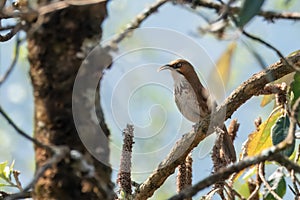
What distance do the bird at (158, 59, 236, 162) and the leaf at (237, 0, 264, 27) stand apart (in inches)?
56.1

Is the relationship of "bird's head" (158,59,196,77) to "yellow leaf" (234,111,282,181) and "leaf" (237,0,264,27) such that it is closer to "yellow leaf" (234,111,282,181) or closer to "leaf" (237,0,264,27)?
"yellow leaf" (234,111,282,181)

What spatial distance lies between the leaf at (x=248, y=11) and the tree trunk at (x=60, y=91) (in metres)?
0.20

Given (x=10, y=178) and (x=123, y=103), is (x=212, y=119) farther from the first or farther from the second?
(x=10, y=178)

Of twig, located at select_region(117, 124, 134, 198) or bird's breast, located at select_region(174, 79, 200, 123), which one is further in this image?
bird's breast, located at select_region(174, 79, 200, 123)

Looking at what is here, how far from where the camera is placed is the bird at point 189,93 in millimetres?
2576

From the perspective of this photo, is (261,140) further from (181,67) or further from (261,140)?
(181,67)

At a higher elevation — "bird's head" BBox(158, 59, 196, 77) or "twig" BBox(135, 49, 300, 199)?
"bird's head" BBox(158, 59, 196, 77)

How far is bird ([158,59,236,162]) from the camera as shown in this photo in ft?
8.45

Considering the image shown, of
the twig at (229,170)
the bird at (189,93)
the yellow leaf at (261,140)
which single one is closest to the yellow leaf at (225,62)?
the twig at (229,170)

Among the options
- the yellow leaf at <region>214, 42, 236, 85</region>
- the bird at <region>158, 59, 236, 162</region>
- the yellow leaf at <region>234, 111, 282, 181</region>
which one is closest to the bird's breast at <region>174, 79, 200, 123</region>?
the bird at <region>158, 59, 236, 162</region>

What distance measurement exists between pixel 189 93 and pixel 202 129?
989mm

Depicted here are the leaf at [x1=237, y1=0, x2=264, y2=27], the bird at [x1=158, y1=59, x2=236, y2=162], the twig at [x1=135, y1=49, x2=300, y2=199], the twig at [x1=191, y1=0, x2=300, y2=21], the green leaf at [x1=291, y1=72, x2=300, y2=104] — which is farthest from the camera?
the bird at [x1=158, y1=59, x2=236, y2=162]

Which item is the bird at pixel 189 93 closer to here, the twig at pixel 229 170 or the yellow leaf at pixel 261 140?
the yellow leaf at pixel 261 140

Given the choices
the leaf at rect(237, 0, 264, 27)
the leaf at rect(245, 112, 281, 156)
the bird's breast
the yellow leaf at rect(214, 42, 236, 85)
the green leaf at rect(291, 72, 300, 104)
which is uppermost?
the bird's breast
